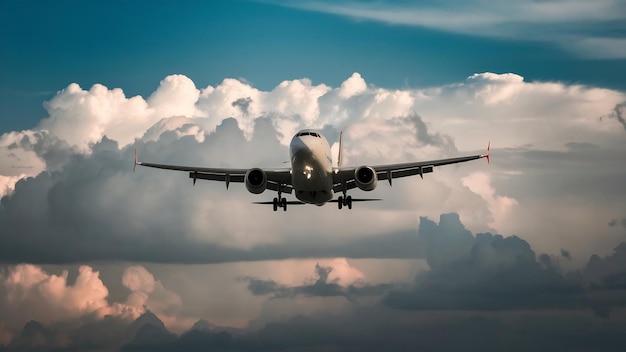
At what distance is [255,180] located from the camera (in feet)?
298

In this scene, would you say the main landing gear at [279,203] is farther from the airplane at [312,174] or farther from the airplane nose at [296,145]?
the airplane nose at [296,145]

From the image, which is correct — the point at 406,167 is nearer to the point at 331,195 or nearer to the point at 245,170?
the point at 331,195

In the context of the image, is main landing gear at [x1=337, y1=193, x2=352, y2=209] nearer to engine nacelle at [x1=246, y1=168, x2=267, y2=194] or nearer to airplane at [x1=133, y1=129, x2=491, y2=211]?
airplane at [x1=133, y1=129, x2=491, y2=211]

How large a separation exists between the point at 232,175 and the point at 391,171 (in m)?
15.0

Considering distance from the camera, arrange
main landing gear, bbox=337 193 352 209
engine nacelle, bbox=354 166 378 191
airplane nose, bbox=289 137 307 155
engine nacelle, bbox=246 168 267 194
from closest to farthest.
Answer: airplane nose, bbox=289 137 307 155, engine nacelle, bbox=246 168 267 194, engine nacelle, bbox=354 166 378 191, main landing gear, bbox=337 193 352 209

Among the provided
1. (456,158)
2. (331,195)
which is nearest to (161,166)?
(331,195)

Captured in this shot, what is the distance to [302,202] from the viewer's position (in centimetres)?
9144

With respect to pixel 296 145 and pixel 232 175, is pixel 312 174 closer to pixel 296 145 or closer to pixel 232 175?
pixel 296 145

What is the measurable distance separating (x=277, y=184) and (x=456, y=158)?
55.5 ft

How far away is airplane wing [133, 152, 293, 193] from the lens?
9208 centimetres

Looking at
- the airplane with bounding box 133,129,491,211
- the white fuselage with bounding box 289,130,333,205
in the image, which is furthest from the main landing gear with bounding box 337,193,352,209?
the white fuselage with bounding box 289,130,333,205

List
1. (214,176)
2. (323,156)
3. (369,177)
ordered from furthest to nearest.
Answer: (214,176) < (369,177) < (323,156)

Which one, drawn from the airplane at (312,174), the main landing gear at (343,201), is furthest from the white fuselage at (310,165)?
the main landing gear at (343,201)

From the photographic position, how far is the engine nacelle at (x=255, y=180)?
90812 millimetres
